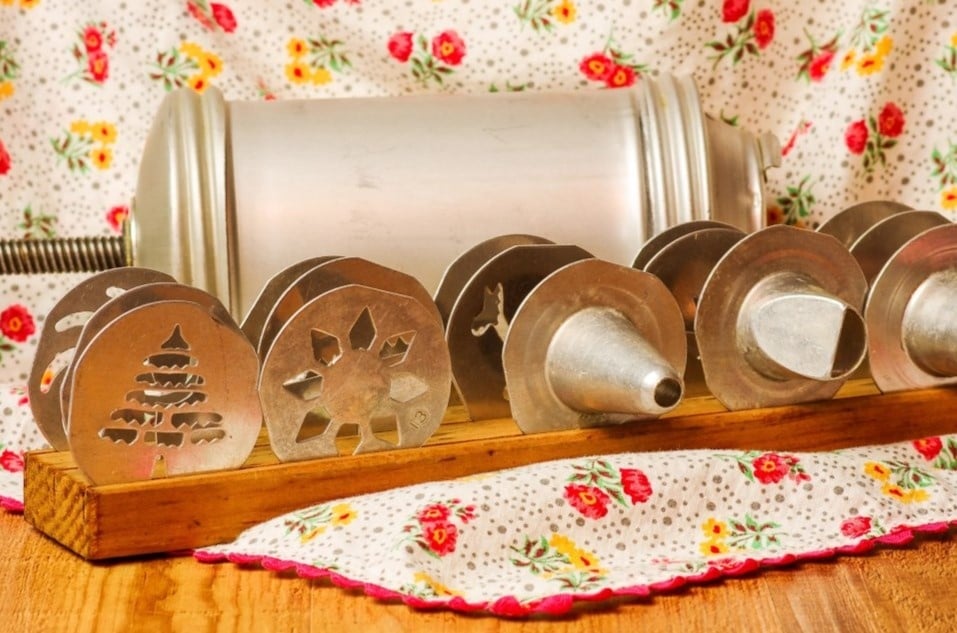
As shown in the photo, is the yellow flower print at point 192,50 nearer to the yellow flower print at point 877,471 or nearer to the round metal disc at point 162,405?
the round metal disc at point 162,405

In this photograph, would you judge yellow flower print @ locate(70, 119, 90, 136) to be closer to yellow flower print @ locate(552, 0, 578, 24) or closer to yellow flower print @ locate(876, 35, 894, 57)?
yellow flower print @ locate(552, 0, 578, 24)

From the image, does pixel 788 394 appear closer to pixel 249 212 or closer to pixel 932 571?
pixel 932 571

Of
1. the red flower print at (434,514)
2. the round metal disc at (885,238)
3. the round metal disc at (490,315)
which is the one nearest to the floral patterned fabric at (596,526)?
the red flower print at (434,514)

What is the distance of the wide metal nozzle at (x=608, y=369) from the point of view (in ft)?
3.01

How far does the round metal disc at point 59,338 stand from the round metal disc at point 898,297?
62cm

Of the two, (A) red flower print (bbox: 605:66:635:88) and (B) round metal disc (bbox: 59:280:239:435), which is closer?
(B) round metal disc (bbox: 59:280:239:435)

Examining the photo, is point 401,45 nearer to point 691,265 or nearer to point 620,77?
point 620,77

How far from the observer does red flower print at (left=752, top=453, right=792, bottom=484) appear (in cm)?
94

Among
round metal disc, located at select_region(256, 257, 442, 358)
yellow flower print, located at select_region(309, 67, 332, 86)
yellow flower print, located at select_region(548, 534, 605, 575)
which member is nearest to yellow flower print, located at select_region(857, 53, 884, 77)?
yellow flower print, located at select_region(309, 67, 332, 86)

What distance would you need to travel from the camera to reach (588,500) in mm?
895

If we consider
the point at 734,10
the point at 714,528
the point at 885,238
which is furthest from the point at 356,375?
the point at 734,10

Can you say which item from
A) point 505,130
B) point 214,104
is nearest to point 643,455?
point 505,130

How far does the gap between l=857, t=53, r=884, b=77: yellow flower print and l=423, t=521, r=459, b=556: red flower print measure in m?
0.93

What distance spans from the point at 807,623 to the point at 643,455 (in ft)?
0.78
